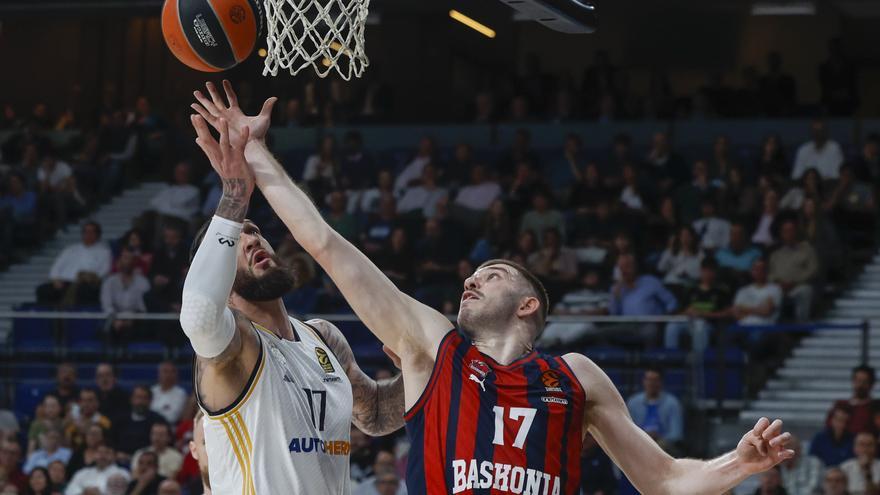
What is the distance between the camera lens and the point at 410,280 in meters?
14.2

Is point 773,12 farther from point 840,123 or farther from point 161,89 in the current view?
point 161,89

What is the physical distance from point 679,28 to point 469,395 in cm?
1775

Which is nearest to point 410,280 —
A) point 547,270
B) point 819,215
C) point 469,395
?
point 547,270

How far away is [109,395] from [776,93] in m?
9.25

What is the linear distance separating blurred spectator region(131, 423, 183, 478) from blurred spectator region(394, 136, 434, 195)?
4976mm

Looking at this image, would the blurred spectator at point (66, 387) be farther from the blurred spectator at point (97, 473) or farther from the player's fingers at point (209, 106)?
the player's fingers at point (209, 106)

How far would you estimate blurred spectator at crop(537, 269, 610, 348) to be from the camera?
1250 centimetres

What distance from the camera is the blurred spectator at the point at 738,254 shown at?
44.4 ft

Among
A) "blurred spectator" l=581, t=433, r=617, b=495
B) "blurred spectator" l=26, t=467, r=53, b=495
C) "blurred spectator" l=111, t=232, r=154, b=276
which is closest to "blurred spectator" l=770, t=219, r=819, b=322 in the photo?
"blurred spectator" l=581, t=433, r=617, b=495

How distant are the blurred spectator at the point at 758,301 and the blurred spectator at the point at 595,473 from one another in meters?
2.26

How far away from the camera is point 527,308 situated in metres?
4.82

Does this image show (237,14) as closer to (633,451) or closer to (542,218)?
(633,451)

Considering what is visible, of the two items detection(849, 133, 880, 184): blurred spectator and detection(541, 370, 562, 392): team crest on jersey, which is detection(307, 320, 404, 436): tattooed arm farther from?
detection(849, 133, 880, 184): blurred spectator

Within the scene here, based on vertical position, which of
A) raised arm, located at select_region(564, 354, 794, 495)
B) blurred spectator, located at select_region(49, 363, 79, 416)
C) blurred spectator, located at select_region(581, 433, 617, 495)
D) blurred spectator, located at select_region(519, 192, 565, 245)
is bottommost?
blurred spectator, located at select_region(49, 363, 79, 416)
